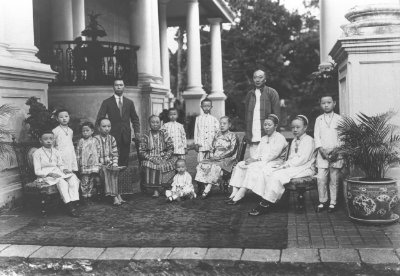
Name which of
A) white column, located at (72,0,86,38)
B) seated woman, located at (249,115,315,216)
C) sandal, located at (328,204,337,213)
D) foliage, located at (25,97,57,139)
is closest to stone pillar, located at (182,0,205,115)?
white column, located at (72,0,86,38)


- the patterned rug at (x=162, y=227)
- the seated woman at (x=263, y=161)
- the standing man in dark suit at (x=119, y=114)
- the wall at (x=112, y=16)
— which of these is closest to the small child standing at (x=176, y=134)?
the standing man in dark suit at (x=119, y=114)

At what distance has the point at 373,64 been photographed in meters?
6.28

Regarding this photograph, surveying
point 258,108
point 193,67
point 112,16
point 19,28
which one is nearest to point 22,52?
point 19,28

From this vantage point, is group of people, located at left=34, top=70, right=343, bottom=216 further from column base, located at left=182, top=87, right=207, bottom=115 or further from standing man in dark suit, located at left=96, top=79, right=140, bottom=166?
column base, located at left=182, top=87, right=207, bottom=115

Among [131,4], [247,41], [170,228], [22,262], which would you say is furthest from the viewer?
[247,41]

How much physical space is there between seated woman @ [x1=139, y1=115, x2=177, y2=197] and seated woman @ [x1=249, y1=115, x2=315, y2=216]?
5.72 feet

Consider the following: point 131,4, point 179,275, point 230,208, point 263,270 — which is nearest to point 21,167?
point 230,208

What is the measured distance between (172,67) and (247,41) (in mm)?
9679

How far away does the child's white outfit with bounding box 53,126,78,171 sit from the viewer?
7.00 m

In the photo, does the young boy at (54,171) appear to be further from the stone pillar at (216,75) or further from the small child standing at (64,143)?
the stone pillar at (216,75)

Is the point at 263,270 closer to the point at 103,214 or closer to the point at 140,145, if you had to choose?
the point at 103,214

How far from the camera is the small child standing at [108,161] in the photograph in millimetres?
7258

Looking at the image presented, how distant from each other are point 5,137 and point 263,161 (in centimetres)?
340

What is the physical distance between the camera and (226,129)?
7.84m
